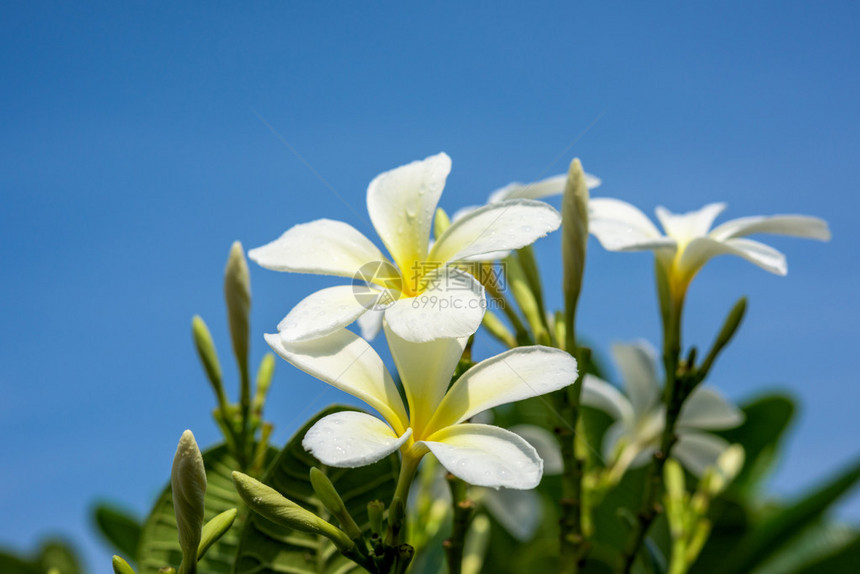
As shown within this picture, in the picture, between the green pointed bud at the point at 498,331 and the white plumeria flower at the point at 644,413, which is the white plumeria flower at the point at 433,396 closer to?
the green pointed bud at the point at 498,331

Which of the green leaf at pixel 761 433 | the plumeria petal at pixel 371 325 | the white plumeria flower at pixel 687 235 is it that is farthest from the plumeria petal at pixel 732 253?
the green leaf at pixel 761 433

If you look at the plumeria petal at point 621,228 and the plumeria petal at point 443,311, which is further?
the plumeria petal at point 621,228

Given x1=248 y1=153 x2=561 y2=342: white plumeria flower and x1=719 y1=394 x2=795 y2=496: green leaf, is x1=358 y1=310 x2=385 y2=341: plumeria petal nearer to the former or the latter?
x1=248 y1=153 x2=561 y2=342: white plumeria flower

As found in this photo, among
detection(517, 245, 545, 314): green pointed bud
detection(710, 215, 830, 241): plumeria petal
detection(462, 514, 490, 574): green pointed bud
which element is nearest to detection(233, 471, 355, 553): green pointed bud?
detection(517, 245, 545, 314): green pointed bud

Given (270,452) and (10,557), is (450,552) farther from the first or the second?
(10,557)

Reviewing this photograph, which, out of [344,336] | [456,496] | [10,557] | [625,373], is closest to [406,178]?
[344,336]

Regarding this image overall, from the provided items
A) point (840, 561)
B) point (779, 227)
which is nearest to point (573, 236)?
point (779, 227)
